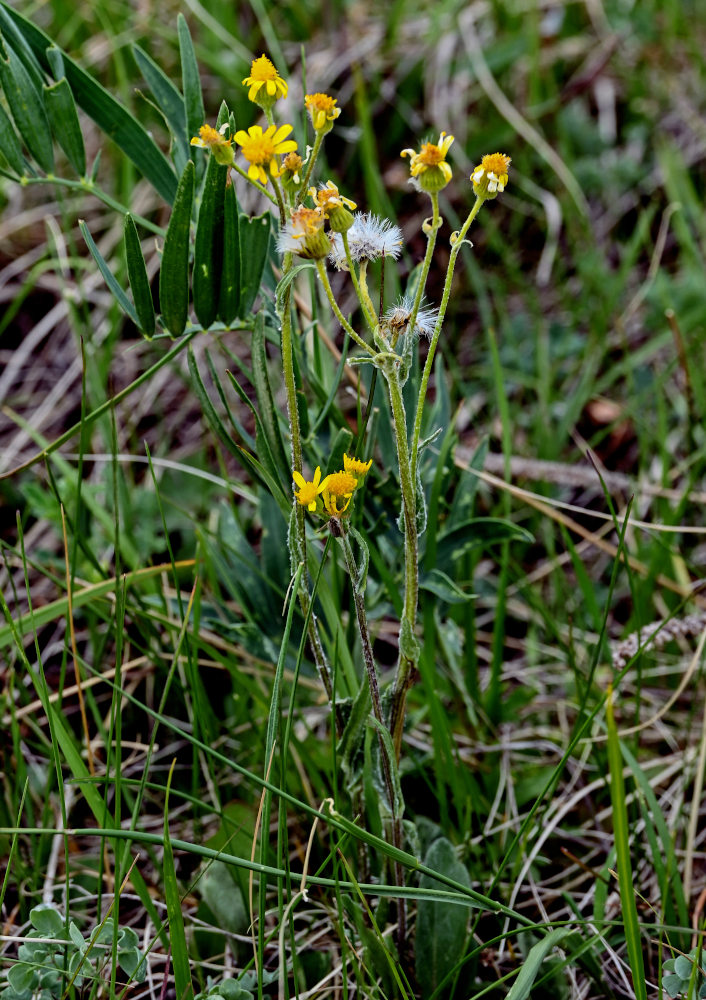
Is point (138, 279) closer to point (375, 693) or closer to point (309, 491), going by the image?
point (309, 491)

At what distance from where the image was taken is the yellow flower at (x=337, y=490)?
0.90m

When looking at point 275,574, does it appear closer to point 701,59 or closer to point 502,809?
point 502,809

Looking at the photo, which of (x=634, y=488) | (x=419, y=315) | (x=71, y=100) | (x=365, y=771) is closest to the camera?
(x=419, y=315)

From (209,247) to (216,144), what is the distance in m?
0.26

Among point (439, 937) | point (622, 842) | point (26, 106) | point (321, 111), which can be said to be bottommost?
point (439, 937)

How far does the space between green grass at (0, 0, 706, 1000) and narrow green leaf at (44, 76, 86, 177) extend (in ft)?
0.32

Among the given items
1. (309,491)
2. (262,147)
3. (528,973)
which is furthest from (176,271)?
(528,973)

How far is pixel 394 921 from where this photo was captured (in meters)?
1.30

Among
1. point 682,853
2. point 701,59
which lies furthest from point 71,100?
point 701,59

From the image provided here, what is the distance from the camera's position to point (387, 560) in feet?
4.84

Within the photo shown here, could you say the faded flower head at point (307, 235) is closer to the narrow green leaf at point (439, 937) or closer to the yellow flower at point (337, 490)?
the yellow flower at point (337, 490)

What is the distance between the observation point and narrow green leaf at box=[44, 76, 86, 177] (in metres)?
1.26

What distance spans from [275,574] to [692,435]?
1.14 meters

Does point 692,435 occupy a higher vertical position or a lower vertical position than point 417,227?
lower
